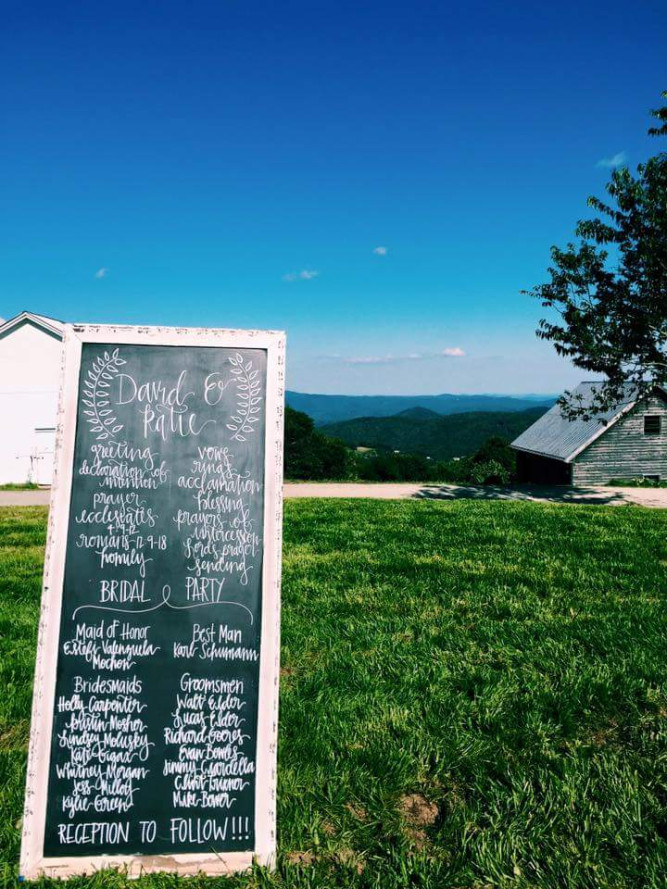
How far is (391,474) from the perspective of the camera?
3881 centimetres

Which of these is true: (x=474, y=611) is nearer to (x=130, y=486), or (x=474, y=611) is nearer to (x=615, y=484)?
(x=130, y=486)

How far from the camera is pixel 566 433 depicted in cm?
3053

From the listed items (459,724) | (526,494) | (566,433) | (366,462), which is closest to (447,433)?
(366,462)

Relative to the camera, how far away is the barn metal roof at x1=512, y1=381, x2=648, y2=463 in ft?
90.4

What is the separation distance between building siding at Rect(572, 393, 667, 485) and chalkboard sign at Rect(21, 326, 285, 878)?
28.4 meters

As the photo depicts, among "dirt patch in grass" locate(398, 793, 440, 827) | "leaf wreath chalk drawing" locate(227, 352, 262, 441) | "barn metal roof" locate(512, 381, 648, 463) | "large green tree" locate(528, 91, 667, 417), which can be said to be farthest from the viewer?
"barn metal roof" locate(512, 381, 648, 463)

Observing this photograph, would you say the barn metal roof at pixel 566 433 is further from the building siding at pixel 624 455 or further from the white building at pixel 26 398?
the white building at pixel 26 398

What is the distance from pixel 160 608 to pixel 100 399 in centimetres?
108

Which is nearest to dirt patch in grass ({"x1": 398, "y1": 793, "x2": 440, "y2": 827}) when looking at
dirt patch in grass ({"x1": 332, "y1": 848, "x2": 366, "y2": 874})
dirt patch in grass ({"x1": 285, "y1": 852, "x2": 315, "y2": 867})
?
dirt patch in grass ({"x1": 332, "y1": 848, "x2": 366, "y2": 874})

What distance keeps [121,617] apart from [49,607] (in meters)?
0.33

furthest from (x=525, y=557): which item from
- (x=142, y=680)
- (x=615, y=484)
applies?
(x=615, y=484)

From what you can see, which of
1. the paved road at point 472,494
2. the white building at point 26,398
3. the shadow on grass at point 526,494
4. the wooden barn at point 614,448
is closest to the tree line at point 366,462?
the wooden barn at point 614,448

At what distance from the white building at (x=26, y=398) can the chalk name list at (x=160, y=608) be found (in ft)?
75.8

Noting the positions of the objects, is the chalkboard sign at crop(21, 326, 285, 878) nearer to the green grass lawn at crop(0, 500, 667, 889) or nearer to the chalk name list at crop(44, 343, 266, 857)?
the chalk name list at crop(44, 343, 266, 857)
